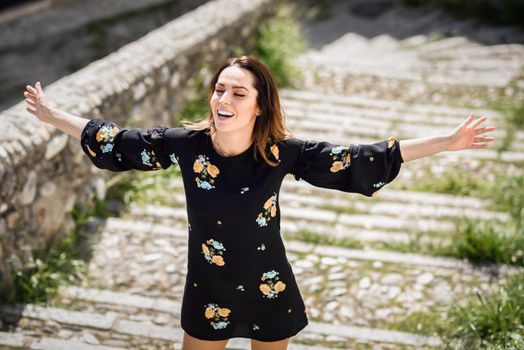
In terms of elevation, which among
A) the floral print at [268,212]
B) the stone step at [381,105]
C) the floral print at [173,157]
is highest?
the stone step at [381,105]

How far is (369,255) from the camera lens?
5.27m

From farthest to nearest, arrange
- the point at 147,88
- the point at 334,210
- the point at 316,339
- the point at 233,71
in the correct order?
the point at 147,88, the point at 334,210, the point at 316,339, the point at 233,71

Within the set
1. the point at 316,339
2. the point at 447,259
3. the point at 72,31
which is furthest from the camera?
the point at 72,31

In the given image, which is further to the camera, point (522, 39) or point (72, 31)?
point (72, 31)

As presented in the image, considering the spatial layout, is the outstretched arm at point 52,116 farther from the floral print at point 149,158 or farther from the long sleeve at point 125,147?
the floral print at point 149,158

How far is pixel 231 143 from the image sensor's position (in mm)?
3020

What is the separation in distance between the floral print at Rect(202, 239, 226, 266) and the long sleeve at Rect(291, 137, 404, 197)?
45 centimetres

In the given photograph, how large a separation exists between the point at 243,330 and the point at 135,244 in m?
2.36

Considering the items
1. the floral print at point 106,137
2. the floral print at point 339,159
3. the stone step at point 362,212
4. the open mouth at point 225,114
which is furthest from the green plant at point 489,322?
the floral print at point 106,137

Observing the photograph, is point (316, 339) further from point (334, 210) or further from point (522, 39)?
point (522, 39)

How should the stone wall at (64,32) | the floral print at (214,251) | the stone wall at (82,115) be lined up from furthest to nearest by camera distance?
1. the stone wall at (64,32)
2. the stone wall at (82,115)
3. the floral print at (214,251)

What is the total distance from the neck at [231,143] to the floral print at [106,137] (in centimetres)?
53

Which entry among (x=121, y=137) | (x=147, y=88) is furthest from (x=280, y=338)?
(x=147, y=88)

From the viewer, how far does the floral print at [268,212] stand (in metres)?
3.03
